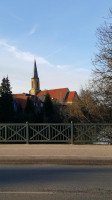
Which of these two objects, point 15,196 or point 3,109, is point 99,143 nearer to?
point 15,196

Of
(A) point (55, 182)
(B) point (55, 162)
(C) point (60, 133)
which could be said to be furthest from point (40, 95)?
(A) point (55, 182)

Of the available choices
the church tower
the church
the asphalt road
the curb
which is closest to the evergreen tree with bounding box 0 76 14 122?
the church

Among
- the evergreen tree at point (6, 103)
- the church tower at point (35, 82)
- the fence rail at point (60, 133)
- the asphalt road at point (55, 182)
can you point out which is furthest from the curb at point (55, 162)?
the church tower at point (35, 82)

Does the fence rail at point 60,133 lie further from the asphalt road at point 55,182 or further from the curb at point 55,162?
the asphalt road at point 55,182

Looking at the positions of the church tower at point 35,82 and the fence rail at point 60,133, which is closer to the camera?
the fence rail at point 60,133

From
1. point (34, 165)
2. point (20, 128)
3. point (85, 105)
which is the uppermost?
point (85, 105)

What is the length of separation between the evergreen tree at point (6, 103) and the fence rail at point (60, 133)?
2877cm

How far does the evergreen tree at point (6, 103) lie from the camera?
1716 inches

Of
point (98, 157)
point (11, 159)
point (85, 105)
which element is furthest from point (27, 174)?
point (85, 105)

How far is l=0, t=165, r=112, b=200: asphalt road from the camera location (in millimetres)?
5117

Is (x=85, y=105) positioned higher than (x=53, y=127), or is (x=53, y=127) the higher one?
(x=85, y=105)

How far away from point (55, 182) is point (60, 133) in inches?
261

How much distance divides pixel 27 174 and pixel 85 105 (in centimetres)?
1546

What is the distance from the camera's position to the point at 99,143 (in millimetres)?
13047
